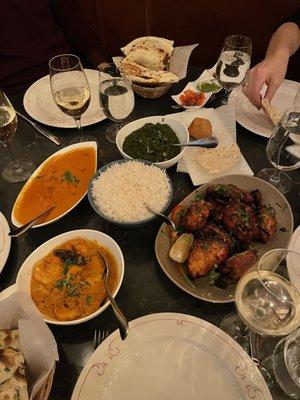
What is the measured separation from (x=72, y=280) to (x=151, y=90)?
1180 mm

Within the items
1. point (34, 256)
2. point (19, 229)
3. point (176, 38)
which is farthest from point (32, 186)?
point (176, 38)

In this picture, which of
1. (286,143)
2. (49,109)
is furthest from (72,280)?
(49,109)

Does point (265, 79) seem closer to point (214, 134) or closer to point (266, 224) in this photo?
point (214, 134)

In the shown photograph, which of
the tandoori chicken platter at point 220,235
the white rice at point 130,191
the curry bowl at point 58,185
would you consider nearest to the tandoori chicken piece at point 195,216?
the tandoori chicken platter at point 220,235

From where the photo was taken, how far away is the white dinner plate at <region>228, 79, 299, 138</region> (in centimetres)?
178

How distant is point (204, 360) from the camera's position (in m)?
1.00

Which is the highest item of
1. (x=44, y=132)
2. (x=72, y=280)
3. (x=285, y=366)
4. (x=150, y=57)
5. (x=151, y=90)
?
(x=150, y=57)

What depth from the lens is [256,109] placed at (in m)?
1.90

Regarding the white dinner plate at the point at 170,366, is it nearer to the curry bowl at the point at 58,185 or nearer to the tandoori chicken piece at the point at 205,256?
the tandoori chicken piece at the point at 205,256

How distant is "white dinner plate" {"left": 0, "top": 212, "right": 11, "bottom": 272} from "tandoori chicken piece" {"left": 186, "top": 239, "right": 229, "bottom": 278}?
66 cm

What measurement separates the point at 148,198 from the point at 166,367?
2.08ft

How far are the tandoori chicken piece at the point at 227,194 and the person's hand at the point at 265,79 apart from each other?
66 cm

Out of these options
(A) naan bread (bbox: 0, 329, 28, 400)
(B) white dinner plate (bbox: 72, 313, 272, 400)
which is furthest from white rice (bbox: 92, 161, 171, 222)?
(A) naan bread (bbox: 0, 329, 28, 400)

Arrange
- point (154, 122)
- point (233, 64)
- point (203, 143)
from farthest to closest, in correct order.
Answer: point (233, 64), point (154, 122), point (203, 143)
